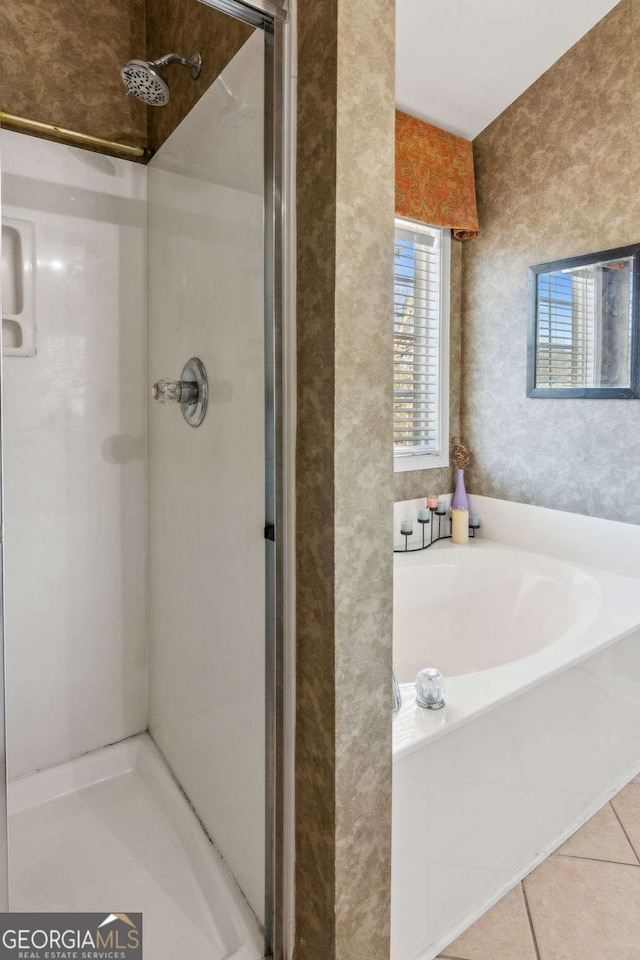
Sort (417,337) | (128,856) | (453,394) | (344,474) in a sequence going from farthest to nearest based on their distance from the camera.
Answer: (453,394) < (417,337) < (128,856) < (344,474)

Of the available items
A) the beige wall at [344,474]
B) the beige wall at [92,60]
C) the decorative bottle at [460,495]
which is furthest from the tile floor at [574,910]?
the beige wall at [92,60]

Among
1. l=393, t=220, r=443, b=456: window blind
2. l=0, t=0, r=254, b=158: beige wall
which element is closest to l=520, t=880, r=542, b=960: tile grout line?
l=393, t=220, r=443, b=456: window blind

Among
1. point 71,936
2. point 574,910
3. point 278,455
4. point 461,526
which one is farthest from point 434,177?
point 71,936

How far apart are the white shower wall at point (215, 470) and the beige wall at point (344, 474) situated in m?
0.15

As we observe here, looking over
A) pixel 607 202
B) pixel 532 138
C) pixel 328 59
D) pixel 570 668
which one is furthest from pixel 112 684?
pixel 532 138

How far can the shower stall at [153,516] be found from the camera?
1178 millimetres

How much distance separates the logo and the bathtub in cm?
57

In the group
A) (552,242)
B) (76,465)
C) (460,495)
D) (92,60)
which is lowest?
(460,495)

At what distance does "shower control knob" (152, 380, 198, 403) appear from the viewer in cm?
143

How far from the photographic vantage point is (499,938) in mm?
1351

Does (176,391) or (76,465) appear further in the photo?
(76,465)

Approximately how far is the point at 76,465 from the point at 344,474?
115 centimetres

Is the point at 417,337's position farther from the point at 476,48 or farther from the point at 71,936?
the point at 71,936

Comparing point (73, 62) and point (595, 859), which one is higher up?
point (73, 62)
